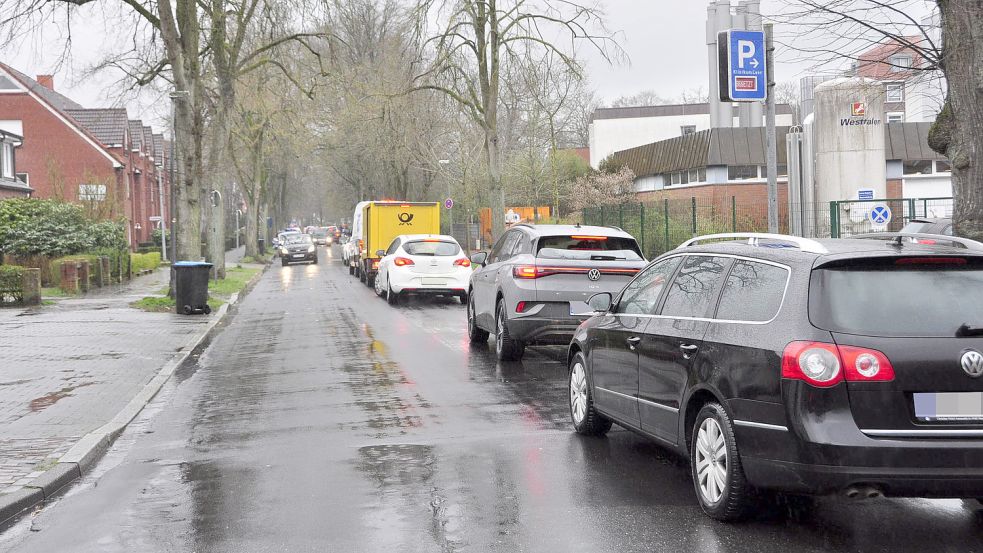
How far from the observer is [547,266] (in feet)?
40.8

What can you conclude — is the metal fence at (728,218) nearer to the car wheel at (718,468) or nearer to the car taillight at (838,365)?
the car wheel at (718,468)

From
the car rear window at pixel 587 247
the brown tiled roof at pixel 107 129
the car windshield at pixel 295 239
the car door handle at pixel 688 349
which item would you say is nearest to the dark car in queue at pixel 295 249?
the car windshield at pixel 295 239

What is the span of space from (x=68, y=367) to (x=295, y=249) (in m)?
38.6

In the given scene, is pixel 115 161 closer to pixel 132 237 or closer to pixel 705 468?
pixel 132 237

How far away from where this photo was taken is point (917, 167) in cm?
4531

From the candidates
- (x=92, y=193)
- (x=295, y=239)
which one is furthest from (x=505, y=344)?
(x=295, y=239)

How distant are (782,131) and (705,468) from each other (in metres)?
46.1

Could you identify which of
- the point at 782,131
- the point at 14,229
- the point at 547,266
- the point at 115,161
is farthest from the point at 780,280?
the point at 115,161

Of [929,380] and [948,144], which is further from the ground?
[948,144]

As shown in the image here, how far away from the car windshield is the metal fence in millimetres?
21168

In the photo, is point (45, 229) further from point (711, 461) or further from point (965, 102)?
point (711, 461)

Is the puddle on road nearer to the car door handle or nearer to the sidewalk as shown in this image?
the sidewalk

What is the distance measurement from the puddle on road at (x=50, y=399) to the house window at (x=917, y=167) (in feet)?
134

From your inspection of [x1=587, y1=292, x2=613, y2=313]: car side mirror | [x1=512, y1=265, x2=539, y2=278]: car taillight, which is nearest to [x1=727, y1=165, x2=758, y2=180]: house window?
[x1=512, y1=265, x2=539, y2=278]: car taillight
